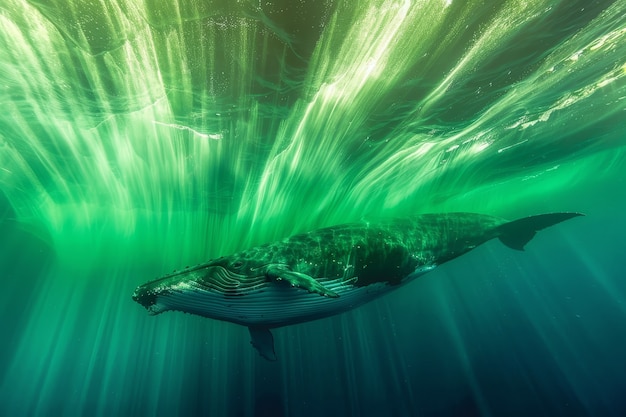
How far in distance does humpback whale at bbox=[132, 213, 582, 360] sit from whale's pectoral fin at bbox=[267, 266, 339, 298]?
0.05ft

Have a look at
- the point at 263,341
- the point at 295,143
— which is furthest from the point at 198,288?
the point at 295,143

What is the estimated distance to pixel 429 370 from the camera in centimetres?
2459

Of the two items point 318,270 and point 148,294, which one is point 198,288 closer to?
point 148,294

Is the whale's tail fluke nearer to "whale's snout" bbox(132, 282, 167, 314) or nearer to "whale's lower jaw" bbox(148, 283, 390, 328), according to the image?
"whale's lower jaw" bbox(148, 283, 390, 328)

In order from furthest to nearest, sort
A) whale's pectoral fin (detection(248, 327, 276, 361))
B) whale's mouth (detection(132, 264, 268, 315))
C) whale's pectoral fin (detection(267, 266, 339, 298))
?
whale's pectoral fin (detection(248, 327, 276, 361))
whale's mouth (detection(132, 264, 268, 315))
whale's pectoral fin (detection(267, 266, 339, 298))

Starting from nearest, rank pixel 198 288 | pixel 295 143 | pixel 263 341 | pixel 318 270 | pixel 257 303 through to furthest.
→ 1. pixel 198 288
2. pixel 257 303
3. pixel 318 270
4. pixel 263 341
5. pixel 295 143

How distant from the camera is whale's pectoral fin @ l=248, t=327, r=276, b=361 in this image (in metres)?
6.79

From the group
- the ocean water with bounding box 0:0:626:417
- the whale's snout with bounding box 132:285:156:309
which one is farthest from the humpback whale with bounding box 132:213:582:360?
the ocean water with bounding box 0:0:626:417

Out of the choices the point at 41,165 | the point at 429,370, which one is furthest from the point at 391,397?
the point at 41,165

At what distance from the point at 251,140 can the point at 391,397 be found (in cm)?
2076

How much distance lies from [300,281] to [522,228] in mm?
7428

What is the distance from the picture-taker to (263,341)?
687 cm

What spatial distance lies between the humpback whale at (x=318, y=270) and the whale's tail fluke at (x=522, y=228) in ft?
0.08

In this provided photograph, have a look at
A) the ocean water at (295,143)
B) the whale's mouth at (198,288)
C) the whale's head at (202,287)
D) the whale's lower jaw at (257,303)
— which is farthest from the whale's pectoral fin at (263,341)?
the ocean water at (295,143)
